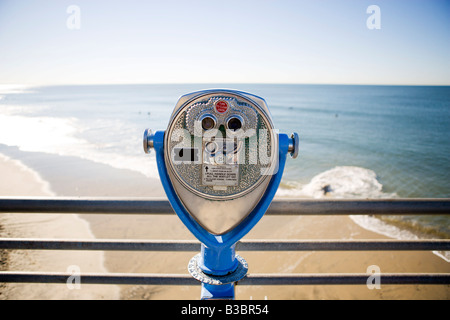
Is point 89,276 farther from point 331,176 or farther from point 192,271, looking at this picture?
point 331,176

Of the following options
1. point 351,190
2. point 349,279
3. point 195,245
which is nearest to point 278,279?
point 349,279

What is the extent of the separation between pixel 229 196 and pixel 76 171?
823 cm

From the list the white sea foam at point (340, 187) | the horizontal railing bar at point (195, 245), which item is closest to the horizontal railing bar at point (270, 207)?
the horizontal railing bar at point (195, 245)

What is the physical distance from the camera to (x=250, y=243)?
1.58 metres

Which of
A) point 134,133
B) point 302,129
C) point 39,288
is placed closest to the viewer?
point 39,288

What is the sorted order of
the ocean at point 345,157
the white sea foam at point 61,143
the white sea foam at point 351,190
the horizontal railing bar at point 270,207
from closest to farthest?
the horizontal railing bar at point 270,207 < the white sea foam at point 351,190 < the ocean at point 345,157 < the white sea foam at point 61,143

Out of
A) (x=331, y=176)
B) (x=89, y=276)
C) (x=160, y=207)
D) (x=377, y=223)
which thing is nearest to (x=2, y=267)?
(x=89, y=276)

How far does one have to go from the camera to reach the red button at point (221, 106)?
1087 millimetres

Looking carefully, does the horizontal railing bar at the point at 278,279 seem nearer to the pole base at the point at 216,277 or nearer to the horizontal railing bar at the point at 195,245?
the horizontal railing bar at the point at 195,245

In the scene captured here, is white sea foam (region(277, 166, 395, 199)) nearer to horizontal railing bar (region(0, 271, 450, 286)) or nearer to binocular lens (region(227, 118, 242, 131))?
horizontal railing bar (region(0, 271, 450, 286))

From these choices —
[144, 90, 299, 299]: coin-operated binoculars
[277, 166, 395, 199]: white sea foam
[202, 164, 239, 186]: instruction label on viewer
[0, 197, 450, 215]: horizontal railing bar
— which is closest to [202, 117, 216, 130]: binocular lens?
[144, 90, 299, 299]: coin-operated binoculars

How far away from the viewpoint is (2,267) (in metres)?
3.95

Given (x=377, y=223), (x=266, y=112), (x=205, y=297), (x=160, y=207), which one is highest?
(x=266, y=112)

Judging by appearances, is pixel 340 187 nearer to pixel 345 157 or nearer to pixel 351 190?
pixel 351 190
